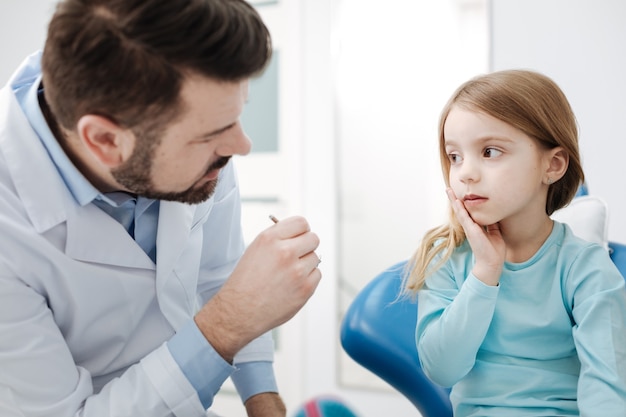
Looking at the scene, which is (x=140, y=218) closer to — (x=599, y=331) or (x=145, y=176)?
(x=145, y=176)

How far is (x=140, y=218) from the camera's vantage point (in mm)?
1092

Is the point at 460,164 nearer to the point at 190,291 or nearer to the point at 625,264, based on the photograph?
the point at 625,264

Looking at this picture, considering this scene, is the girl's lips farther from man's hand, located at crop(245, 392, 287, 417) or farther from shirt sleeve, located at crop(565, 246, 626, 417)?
man's hand, located at crop(245, 392, 287, 417)

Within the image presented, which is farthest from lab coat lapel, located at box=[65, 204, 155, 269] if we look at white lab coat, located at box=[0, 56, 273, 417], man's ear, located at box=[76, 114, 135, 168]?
man's ear, located at box=[76, 114, 135, 168]

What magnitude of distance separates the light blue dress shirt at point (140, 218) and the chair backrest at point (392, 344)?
296 mm

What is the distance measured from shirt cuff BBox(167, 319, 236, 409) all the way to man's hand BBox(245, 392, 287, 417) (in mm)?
274

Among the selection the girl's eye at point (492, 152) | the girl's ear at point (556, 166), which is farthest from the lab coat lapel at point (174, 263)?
the girl's ear at point (556, 166)

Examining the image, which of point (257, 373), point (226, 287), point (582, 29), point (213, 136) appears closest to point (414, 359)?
point (257, 373)

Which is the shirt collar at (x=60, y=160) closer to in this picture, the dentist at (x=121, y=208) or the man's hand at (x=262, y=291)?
the dentist at (x=121, y=208)

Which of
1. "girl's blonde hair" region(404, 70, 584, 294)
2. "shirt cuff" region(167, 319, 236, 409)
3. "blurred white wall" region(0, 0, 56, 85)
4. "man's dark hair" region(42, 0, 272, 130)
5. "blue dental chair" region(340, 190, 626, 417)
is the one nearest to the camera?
"man's dark hair" region(42, 0, 272, 130)

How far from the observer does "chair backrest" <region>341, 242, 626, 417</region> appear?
118 cm

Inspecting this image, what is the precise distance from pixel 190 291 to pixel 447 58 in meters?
1.72

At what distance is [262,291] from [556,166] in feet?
1.93

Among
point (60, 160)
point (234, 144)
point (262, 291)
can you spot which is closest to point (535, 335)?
point (262, 291)
